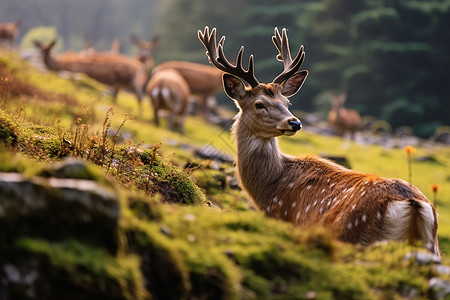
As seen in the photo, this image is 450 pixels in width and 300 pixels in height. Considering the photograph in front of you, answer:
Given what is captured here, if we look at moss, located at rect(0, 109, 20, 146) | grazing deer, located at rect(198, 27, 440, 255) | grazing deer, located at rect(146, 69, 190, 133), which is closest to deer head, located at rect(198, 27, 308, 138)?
grazing deer, located at rect(198, 27, 440, 255)

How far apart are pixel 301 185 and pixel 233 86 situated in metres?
1.31

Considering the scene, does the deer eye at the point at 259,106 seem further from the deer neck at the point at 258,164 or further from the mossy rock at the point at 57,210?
the mossy rock at the point at 57,210

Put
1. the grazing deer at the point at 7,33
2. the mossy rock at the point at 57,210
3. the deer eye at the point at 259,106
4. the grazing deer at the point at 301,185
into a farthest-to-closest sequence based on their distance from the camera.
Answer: the grazing deer at the point at 7,33, the deer eye at the point at 259,106, the grazing deer at the point at 301,185, the mossy rock at the point at 57,210

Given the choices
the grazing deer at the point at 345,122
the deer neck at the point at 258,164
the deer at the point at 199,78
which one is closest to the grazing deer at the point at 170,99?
the deer at the point at 199,78

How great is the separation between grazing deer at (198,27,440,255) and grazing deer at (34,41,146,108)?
43.7ft

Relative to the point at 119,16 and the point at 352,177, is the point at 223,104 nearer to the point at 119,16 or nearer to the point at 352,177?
the point at 119,16

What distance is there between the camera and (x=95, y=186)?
292 cm

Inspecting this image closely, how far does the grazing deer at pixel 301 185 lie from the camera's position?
4355mm

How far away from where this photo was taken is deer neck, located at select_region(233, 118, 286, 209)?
6008mm

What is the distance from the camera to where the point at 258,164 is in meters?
6.08

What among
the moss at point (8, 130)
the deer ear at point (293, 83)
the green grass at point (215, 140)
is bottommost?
the green grass at point (215, 140)

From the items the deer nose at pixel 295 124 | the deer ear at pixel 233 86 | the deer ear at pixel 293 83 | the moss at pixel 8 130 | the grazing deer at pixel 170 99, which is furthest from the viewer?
the grazing deer at pixel 170 99

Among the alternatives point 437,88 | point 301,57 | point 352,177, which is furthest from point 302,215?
point 437,88

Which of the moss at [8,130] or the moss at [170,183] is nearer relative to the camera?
the moss at [8,130]
